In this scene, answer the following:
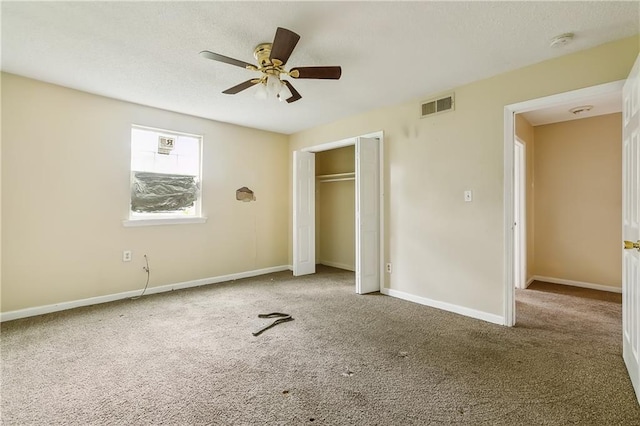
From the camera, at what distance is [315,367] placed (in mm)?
2207

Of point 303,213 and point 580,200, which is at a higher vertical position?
point 580,200

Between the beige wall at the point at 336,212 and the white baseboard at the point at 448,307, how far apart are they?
1757 millimetres

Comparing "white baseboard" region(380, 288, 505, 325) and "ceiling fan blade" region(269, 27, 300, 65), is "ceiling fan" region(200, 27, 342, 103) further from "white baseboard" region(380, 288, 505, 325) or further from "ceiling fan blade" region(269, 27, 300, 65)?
"white baseboard" region(380, 288, 505, 325)

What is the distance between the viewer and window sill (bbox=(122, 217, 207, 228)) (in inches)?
152

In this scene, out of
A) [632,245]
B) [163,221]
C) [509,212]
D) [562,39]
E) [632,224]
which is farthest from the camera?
[163,221]

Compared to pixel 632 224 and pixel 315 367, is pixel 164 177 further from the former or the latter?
pixel 632 224

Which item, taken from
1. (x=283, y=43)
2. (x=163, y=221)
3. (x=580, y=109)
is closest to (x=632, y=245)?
(x=283, y=43)

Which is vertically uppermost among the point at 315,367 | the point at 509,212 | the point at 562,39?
the point at 562,39

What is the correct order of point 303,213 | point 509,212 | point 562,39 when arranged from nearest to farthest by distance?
point 562,39
point 509,212
point 303,213

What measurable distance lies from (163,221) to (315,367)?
2.99m

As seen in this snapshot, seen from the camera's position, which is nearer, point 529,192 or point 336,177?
point 529,192

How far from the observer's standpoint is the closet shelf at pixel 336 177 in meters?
5.59

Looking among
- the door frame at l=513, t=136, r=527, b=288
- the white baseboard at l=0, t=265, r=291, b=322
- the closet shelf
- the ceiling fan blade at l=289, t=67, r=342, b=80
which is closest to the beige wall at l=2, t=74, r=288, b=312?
the white baseboard at l=0, t=265, r=291, b=322

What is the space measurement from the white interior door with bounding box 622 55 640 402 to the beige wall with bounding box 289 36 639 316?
61 centimetres
